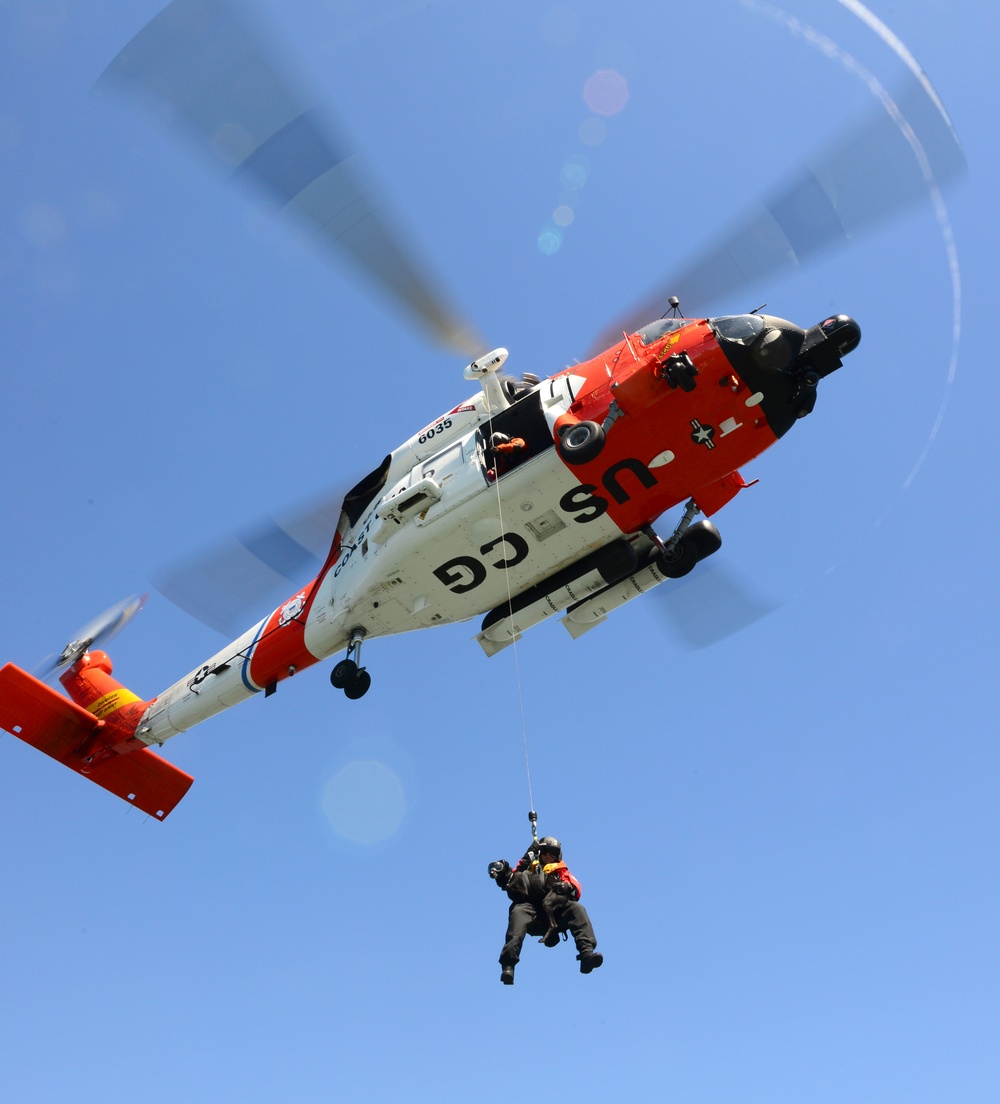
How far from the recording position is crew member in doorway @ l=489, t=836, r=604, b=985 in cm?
1005

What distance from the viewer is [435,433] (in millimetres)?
13680

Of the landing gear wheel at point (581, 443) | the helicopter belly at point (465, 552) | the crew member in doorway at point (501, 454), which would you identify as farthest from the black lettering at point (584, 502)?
the crew member in doorway at point (501, 454)

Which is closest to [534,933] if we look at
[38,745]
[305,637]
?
[305,637]

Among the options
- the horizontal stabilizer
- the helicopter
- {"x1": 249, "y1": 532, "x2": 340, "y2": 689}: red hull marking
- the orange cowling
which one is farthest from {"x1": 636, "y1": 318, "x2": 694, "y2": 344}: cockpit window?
the horizontal stabilizer

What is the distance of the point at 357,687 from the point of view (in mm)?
14031

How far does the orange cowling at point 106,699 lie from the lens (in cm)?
1675

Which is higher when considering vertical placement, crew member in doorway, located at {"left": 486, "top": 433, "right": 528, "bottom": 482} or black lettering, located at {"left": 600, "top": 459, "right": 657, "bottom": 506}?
crew member in doorway, located at {"left": 486, "top": 433, "right": 528, "bottom": 482}

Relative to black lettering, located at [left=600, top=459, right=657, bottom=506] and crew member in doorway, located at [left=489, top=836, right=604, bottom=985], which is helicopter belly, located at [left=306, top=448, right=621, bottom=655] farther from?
crew member in doorway, located at [left=489, top=836, right=604, bottom=985]

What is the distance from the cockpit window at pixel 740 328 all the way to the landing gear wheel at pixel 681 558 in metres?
2.87

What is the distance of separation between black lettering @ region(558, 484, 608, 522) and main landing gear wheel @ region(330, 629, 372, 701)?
4.00 meters

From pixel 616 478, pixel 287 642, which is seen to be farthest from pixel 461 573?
pixel 287 642

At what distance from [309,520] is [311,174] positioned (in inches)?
231

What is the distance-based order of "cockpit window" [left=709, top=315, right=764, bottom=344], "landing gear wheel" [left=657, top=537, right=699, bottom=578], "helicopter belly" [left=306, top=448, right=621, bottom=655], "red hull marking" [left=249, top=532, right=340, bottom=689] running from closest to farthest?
"cockpit window" [left=709, top=315, right=764, bottom=344], "helicopter belly" [left=306, top=448, right=621, bottom=655], "landing gear wheel" [left=657, top=537, right=699, bottom=578], "red hull marking" [left=249, top=532, right=340, bottom=689]

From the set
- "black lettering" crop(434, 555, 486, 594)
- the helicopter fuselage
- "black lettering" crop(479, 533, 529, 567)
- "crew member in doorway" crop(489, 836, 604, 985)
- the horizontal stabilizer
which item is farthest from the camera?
the horizontal stabilizer
